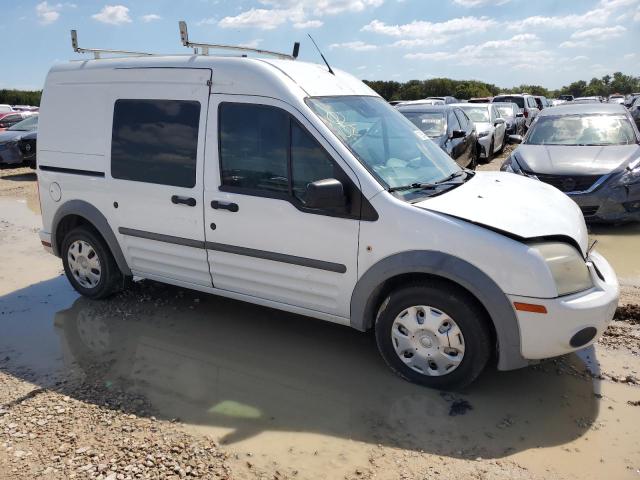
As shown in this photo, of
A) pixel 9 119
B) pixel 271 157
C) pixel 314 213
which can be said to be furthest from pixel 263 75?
pixel 9 119

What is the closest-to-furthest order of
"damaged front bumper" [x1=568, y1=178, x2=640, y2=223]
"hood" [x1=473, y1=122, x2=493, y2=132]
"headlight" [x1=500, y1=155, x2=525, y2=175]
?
"damaged front bumper" [x1=568, y1=178, x2=640, y2=223] < "headlight" [x1=500, y1=155, x2=525, y2=175] < "hood" [x1=473, y1=122, x2=493, y2=132]

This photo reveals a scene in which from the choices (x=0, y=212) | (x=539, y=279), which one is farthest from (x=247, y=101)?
(x=0, y=212)

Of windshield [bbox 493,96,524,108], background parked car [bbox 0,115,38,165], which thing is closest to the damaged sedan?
background parked car [bbox 0,115,38,165]

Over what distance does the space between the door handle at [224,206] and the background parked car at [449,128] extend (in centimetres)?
642

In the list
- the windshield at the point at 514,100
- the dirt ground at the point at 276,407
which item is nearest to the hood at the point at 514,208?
the dirt ground at the point at 276,407

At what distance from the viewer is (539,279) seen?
3.13 meters

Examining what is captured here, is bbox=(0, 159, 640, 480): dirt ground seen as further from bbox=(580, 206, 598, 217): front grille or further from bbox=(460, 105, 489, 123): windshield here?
bbox=(460, 105, 489, 123): windshield

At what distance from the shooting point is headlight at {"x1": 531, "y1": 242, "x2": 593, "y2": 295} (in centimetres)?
319

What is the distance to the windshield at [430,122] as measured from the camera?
10180 mm

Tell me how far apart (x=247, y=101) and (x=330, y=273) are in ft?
4.64

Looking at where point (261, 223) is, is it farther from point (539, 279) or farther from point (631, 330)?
point (631, 330)

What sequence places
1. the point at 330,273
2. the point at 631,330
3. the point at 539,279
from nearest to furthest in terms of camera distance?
1. the point at 539,279
2. the point at 330,273
3. the point at 631,330

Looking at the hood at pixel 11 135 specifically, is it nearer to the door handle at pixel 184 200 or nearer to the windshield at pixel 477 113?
the windshield at pixel 477 113

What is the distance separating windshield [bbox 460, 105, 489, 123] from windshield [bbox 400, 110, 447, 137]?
384 centimetres
